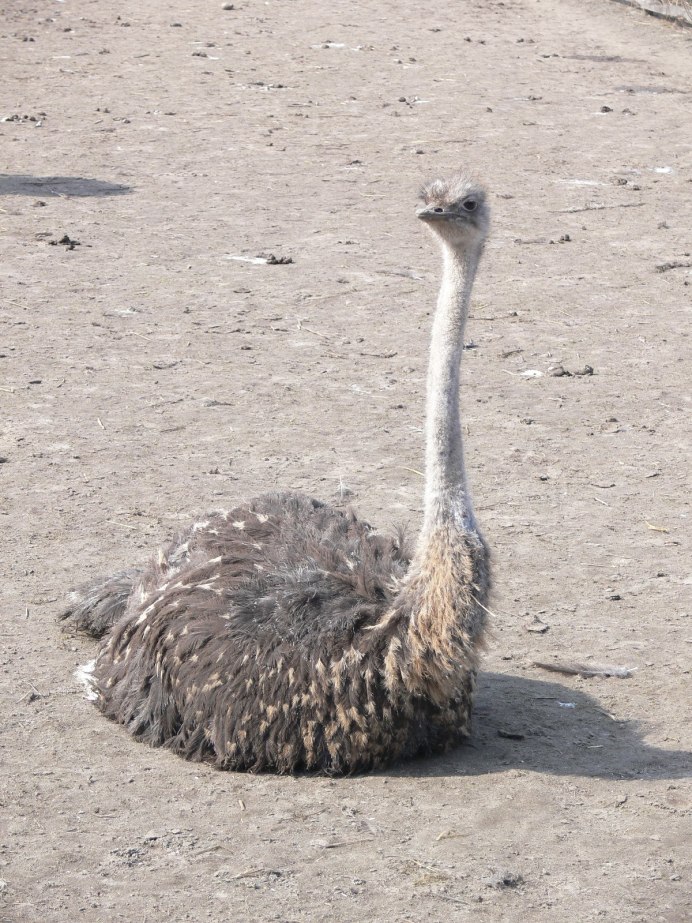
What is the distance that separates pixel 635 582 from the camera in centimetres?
593

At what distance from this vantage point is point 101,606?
5.37 meters

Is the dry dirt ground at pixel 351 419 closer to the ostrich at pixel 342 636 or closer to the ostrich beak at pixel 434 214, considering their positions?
the ostrich at pixel 342 636

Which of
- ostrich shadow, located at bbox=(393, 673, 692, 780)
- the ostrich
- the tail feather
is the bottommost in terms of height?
the tail feather

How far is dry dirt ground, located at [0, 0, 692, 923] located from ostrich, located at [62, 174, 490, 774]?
120 mm

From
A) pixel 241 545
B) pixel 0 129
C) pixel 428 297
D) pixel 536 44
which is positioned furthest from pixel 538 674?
pixel 536 44

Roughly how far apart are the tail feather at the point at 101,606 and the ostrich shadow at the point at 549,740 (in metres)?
1.26

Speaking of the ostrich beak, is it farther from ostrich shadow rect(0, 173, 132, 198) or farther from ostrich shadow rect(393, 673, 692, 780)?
ostrich shadow rect(0, 173, 132, 198)

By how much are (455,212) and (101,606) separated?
6.16ft

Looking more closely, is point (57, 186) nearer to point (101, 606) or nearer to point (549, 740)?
point (101, 606)

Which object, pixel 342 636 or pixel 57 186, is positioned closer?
pixel 342 636

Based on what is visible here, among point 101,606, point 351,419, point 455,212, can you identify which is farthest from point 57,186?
point 455,212

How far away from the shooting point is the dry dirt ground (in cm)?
414

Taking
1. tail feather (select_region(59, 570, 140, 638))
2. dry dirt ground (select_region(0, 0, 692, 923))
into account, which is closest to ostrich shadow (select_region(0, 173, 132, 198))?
dry dirt ground (select_region(0, 0, 692, 923))

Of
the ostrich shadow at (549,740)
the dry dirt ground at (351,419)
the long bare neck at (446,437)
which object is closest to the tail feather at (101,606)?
the dry dirt ground at (351,419)
